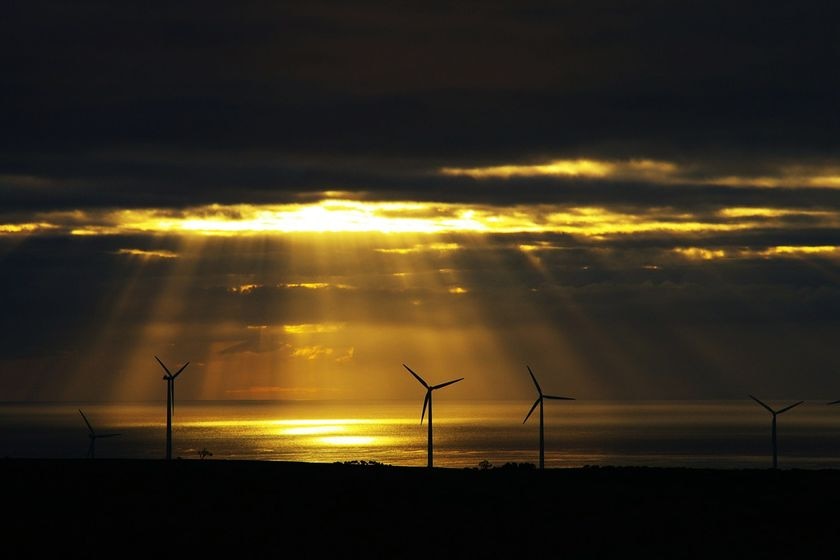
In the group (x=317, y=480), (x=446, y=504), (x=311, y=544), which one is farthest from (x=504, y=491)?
(x=311, y=544)

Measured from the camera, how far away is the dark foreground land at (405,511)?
2083 inches

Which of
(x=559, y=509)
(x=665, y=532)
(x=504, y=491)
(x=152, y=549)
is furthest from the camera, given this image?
(x=504, y=491)

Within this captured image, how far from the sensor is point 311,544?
2112 inches

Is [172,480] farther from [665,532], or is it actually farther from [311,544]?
[665,532]

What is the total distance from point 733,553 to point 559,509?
11073 mm

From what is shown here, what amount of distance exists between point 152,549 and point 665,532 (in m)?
21.7

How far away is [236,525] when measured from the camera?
186 feet

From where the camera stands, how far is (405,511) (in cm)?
6100

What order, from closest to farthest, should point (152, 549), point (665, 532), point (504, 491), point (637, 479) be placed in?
point (152, 549), point (665, 532), point (504, 491), point (637, 479)

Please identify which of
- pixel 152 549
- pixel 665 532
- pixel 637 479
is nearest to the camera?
pixel 152 549

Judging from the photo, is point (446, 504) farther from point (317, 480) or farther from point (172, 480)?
point (172, 480)

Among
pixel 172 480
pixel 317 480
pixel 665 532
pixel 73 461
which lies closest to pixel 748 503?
pixel 665 532

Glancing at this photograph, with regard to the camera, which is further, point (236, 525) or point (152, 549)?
point (236, 525)

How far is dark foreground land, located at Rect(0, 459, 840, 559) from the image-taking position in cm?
5291
